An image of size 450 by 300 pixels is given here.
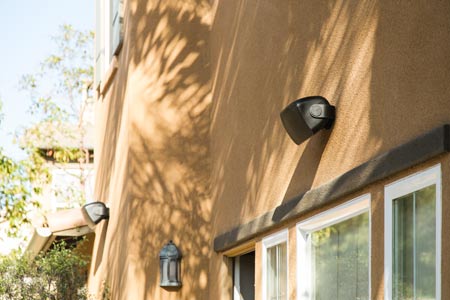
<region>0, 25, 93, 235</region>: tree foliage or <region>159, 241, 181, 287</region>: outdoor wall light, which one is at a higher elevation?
<region>0, 25, 93, 235</region>: tree foliage

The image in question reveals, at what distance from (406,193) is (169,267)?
5081mm

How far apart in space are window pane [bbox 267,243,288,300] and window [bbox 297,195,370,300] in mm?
638

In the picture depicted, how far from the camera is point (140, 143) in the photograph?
1030cm

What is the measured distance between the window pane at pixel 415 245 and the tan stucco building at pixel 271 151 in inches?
0.4

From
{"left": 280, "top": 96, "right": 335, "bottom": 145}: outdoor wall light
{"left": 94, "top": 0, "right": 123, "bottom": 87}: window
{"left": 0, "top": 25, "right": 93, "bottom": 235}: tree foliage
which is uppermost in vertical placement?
{"left": 0, "top": 25, "right": 93, "bottom": 235}: tree foliage

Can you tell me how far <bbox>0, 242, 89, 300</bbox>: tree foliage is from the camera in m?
12.0

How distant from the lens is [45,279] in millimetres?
12102

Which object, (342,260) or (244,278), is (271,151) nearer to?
(342,260)

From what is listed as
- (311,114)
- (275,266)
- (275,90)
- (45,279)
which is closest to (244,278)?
(275,266)

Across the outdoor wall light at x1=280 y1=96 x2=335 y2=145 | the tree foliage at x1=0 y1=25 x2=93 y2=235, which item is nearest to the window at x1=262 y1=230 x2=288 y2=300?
the outdoor wall light at x1=280 y1=96 x2=335 y2=145

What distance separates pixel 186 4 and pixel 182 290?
10.2 ft

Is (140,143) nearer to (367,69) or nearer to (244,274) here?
(244,274)

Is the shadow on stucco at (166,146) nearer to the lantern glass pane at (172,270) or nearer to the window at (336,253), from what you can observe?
the lantern glass pane at (172,270)

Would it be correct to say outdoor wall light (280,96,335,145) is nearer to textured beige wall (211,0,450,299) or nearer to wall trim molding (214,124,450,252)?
textured beige wall (211,0,450,299)
